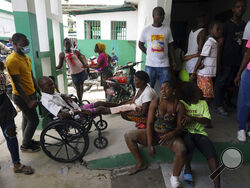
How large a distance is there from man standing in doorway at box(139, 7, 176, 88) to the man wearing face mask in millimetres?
1782

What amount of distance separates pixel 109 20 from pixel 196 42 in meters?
8.21

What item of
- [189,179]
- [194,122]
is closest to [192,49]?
[194,122]

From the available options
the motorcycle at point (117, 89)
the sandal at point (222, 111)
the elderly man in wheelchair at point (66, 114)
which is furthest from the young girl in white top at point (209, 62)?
the motorcycle at point (117, 89)

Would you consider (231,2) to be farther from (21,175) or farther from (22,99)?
(21,175)

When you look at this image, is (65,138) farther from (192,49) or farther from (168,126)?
(192,49)

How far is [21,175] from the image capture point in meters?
2.34

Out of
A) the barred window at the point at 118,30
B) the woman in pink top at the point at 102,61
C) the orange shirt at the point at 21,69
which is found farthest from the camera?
the barred window at the point at 118,30

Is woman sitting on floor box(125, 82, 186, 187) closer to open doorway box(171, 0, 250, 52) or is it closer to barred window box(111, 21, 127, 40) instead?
open doorway box(171, 0, 250, 52)

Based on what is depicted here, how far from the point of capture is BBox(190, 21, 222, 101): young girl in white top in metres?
2.52

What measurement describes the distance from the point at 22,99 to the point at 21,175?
1002 mm

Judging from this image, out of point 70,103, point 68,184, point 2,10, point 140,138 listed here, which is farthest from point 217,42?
point 2,10

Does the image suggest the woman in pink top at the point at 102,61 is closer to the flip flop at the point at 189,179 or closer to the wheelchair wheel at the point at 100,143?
the wheelchair wheel at the point at 100,143

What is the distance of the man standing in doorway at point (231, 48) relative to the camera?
2.59m

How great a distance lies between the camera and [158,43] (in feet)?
9.18
